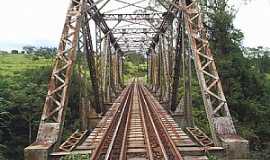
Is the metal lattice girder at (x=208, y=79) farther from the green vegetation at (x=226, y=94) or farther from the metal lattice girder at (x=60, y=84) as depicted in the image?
the green vegetation at (x=226, y=94)

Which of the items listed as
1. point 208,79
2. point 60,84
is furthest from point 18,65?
point 208,79

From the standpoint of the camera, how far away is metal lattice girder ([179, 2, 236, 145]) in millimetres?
10531

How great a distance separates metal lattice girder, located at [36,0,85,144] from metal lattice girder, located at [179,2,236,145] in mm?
3235

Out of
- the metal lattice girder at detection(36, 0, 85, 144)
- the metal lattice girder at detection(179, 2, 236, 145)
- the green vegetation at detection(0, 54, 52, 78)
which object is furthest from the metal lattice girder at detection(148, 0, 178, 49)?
the green vegetation at detection(0, 54, 52, 78)

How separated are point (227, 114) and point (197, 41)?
10.0 ft

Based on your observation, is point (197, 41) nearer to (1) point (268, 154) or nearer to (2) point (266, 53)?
(1) point (268, 154)

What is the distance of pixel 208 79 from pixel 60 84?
4.01 metres

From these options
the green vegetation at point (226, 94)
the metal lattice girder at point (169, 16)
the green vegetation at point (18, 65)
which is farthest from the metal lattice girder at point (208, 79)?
the green vegetation at point (18, 65)

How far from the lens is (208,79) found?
12.7 metres

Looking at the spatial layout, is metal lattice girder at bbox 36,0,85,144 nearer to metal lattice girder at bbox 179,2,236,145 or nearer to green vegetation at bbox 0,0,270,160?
metal lattice girder at bbox 179,2,236,145

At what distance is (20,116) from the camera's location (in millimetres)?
19344

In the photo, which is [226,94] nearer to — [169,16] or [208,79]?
[169,16]

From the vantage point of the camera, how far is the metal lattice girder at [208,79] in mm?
10531

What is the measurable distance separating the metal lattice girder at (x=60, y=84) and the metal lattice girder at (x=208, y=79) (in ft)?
10.6
